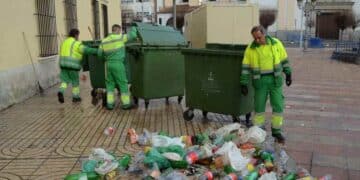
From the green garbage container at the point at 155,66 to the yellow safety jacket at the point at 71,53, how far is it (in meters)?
1.07

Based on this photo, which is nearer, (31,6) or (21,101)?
(21,101)

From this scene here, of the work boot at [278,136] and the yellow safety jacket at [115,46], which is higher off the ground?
the yellow safety jacket at [115,46]

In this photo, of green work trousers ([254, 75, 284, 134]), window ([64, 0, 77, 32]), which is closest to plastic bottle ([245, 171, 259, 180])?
green work trousers ([254, 75, 284, 134])

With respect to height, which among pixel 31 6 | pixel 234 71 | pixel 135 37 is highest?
pixel 31 6

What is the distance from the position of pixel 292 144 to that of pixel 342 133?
977 mm

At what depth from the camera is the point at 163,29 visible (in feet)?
24.9

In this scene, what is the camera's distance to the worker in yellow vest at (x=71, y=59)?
7684mm

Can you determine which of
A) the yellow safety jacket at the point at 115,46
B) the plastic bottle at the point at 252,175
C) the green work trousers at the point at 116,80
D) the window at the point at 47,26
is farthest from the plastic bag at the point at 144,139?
the window at the point at 47,26

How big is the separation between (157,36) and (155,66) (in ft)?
2.13

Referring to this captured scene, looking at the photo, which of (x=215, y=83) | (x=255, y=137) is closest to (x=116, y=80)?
(x=215, y=83)

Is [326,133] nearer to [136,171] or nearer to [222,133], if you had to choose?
[222,133]

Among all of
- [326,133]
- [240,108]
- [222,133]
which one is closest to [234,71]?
[240,108]

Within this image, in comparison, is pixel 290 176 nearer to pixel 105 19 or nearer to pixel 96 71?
pixel 96 71

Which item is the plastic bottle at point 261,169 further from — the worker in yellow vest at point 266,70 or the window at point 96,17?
the window at point 96,17
